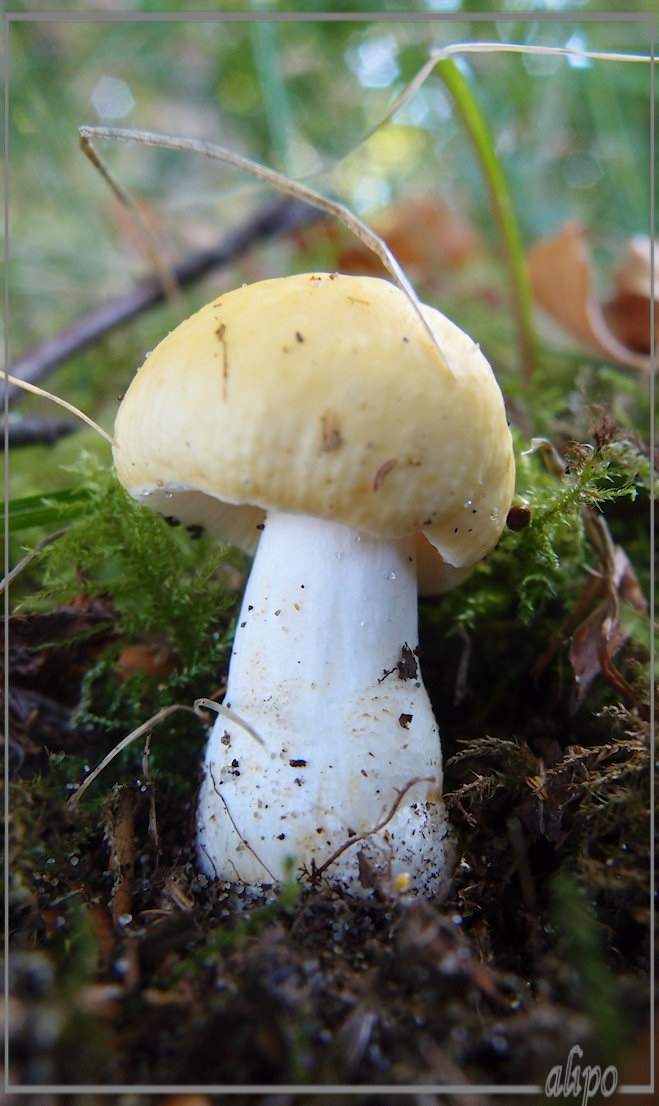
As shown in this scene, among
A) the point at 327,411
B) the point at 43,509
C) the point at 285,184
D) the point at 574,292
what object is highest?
the point at 574,292

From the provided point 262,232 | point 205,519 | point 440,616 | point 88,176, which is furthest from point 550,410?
point 88,176

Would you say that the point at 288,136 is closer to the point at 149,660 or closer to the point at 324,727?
the point at 149,660

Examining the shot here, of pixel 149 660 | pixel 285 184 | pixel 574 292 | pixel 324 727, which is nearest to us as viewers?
pixel 285 184

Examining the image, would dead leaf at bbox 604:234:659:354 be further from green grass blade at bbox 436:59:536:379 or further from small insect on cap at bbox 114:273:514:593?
small insect on cap at bbox 114:273:514:593

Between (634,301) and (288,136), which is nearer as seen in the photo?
(634,301)

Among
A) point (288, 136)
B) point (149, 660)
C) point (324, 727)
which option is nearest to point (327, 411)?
point (324, 727)

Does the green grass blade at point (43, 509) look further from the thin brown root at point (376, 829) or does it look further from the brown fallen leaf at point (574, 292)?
the brown fallen leaf at point (574, 292)
